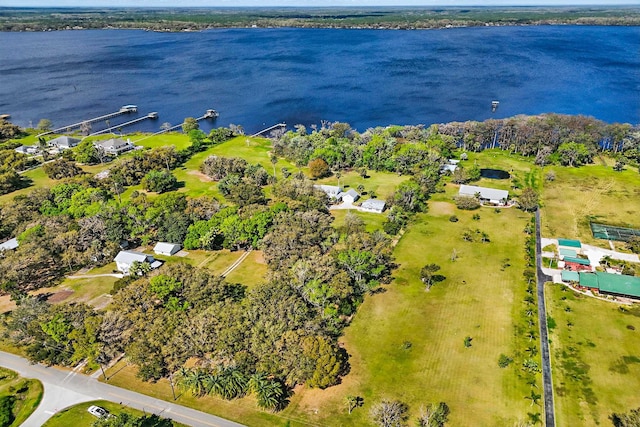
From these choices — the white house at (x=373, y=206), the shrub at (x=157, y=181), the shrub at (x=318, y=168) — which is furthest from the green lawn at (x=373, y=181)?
the shrub at (x=157, y=181)

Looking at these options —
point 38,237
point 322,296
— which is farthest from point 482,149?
point 38,237

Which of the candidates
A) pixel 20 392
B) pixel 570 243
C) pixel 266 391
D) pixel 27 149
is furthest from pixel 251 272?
pixel 27 149

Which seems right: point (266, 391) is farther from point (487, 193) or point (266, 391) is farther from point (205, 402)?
point (487, 193)

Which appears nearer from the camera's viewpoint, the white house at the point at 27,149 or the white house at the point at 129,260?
the white house at the point at 129,260

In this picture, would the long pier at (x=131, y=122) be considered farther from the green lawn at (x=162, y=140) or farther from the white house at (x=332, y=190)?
the white house at (x=332, y=190)

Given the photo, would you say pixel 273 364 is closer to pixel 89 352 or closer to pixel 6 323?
pixel 89 352

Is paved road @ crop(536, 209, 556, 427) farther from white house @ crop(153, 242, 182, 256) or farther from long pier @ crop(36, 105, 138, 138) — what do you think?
long pier @ crop(36, 105, 138, 138)
